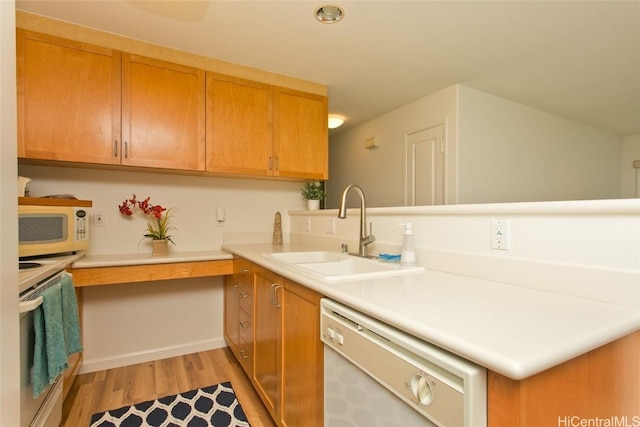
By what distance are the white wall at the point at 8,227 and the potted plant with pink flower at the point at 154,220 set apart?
61.1 inches

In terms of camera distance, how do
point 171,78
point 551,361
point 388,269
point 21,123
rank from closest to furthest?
point 551,361
point 388,269
point 21,123
point 171,78

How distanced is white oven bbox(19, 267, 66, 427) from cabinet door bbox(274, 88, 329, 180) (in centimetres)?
163

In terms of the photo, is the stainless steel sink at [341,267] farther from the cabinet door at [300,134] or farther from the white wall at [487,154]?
the white wall at [487,154]

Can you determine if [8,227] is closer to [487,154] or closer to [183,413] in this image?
[183,413]

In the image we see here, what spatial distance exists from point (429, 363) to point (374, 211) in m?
1.14

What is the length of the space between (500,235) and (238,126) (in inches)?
74.4

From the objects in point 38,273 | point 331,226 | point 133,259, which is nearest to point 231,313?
point 133,259

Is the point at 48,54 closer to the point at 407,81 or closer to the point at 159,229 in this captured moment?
the point at 159,229

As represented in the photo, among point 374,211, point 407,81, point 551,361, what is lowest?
point 551,361

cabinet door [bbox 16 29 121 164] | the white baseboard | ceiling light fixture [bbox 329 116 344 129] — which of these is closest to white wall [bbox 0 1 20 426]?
cabinet door [bbox 16 29 121 164]

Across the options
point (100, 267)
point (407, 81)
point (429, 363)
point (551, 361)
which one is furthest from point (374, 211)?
point (100, 267)

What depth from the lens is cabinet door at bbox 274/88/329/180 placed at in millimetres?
2482

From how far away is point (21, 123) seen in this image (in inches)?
68.0

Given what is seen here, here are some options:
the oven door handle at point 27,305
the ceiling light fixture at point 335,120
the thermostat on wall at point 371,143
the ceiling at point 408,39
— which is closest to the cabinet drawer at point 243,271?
the oven door handle at point 27,305
